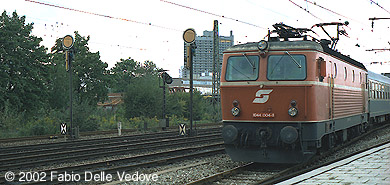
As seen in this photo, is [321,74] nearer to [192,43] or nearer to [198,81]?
[192,43]

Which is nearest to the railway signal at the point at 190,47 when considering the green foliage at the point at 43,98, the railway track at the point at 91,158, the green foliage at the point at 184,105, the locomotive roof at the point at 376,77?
the railway track at the point at 91,158

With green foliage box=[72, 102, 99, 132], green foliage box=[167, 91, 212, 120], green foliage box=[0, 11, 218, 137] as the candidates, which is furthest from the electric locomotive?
green foliage box=[167, 91, 212, 120]

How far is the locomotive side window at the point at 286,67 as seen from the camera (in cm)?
1130

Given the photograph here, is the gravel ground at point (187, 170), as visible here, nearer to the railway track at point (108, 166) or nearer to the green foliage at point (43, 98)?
the railway track at point (108, 166)

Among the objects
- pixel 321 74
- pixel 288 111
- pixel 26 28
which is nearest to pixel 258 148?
pixel 288 111

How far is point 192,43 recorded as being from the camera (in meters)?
23.7

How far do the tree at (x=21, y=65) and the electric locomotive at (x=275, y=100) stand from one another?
25284 mm

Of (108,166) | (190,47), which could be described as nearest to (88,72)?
(190,47)

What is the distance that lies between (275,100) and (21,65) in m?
28.9

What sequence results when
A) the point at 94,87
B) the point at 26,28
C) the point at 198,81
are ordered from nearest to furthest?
the point at 26,28
the point at 94,87
the point at 198,81

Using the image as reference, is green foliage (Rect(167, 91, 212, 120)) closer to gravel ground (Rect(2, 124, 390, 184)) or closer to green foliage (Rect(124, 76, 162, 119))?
green foliage (Rect(124, 76, 162, 119))

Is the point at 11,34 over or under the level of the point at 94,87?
over

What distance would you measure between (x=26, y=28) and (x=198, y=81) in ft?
246

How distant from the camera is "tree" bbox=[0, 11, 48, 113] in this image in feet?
110
